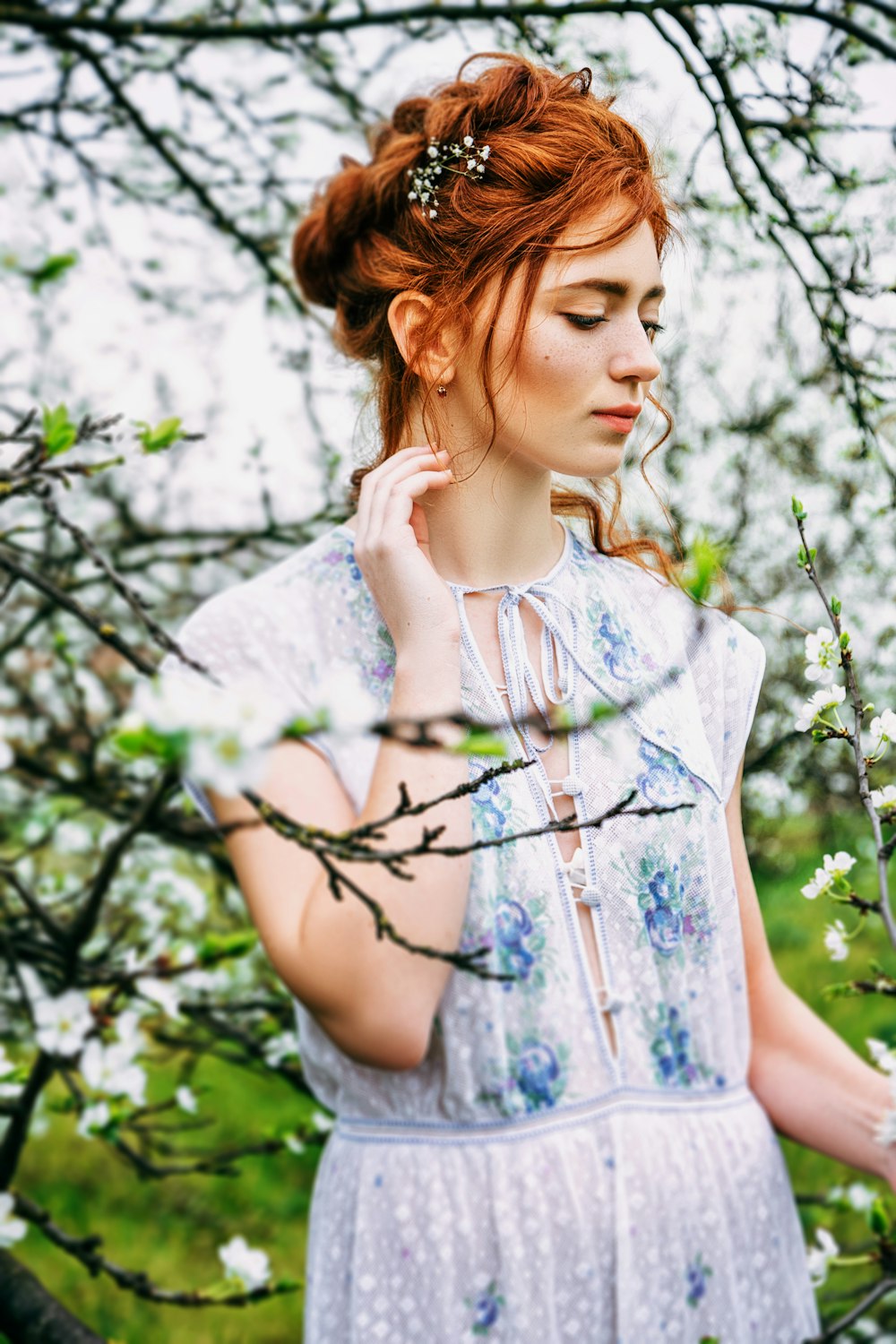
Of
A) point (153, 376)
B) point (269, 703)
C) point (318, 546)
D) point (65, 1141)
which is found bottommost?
point (65, 1141)

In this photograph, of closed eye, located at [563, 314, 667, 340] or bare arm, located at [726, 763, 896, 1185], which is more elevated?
closed eye, located at [563, 314, 667, 340]

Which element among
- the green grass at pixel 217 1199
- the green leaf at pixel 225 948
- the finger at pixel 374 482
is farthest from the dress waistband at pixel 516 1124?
the green grass at pixel 217 1199

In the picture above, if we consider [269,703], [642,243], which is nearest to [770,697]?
[642,243]

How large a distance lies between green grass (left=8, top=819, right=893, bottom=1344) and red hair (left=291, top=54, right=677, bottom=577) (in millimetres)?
1705

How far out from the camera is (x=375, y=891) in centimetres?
119

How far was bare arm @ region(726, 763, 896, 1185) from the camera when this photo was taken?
1.38 m

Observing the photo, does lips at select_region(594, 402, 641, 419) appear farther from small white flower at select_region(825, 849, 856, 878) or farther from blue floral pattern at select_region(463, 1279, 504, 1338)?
blue floral pattern at select_region(463, 1279, 504, 1338)

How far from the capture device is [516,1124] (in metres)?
1.30

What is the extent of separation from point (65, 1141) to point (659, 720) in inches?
109

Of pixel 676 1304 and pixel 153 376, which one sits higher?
pixel 153 376

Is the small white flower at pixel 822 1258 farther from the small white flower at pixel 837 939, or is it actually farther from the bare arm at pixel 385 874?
the bare arm at pixel 385 874

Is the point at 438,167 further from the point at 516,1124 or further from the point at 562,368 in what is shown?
the point at 516,1124

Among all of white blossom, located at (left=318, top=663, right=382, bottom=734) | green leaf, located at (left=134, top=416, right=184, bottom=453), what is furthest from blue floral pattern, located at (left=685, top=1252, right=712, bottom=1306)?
green leaf, located at (left=134, top=416, right=184, bottom=453)

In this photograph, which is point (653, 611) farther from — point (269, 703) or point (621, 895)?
point (269, 703)
